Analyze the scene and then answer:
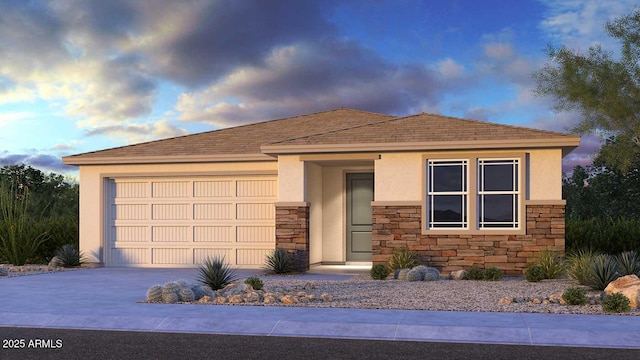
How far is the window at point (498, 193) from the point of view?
1745 centimetres

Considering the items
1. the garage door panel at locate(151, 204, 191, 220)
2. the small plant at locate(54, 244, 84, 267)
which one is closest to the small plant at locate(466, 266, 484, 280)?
the garage door panel at locate(151, 204, 191, 220)

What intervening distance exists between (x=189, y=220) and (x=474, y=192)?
308 inches

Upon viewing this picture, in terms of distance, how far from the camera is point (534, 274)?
1591 cm

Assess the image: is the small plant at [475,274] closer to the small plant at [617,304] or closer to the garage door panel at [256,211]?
the small plant at [617,304]

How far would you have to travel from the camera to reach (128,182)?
2108cm

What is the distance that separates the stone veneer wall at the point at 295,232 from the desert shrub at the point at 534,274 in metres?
5.41

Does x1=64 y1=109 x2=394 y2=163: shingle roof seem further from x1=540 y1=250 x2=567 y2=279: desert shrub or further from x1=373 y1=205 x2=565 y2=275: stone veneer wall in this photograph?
x1=540 y1=250 x2=567 y2=279: desert shrub

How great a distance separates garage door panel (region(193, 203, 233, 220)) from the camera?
20219 millimetres

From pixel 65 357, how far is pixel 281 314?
346cm

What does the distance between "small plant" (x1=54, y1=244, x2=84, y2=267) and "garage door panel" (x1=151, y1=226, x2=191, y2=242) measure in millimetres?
2191

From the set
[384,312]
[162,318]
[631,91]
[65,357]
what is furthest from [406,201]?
[631,91]

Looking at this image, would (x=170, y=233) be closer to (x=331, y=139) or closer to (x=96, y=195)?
(x=96, y=195)

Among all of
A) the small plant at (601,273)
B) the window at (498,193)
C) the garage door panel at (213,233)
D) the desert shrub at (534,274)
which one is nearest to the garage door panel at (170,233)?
the garage door panel at (213,233)

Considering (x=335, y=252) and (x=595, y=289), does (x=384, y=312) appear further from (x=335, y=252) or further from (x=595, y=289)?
(x=335, y=252)
